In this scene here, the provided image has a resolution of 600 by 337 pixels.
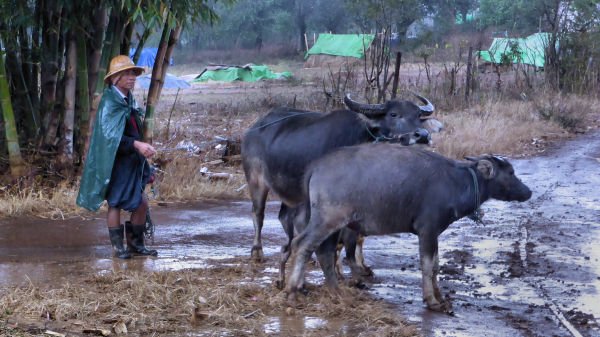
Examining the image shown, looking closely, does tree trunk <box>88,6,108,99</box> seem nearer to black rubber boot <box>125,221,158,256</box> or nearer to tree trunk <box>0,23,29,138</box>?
tree trunk <box>0,23,29,138</box>

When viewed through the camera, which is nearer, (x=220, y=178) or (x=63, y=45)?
(x=63, y=45)

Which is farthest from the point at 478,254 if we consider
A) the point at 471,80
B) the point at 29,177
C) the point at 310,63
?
the point at 310,63

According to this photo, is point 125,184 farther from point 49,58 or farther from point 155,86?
point 49,58

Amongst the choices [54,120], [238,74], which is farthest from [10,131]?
[238,74]

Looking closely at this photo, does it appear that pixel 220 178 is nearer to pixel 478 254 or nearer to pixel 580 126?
pixel 478 254

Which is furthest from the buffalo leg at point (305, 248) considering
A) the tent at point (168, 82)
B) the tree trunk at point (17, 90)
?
the tent at point (168, 82)

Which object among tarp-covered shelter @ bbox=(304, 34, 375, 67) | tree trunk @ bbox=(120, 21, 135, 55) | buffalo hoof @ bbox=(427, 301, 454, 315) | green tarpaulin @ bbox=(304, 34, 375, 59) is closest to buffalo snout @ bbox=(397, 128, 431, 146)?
buffalo hoof @ bbox=(427, 301, 454, 315)

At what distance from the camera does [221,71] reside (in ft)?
105

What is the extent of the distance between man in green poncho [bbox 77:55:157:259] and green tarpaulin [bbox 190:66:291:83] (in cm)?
2426

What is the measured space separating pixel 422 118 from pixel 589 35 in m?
16.3

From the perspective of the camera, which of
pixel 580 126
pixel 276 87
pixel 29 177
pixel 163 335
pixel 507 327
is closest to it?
pixel 163 335

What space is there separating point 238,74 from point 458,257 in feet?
81.2

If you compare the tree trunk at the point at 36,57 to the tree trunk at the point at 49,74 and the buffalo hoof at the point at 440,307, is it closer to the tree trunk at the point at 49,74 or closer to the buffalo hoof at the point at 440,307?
the tree trunk at the point at 49,74

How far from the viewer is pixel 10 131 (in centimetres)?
903
